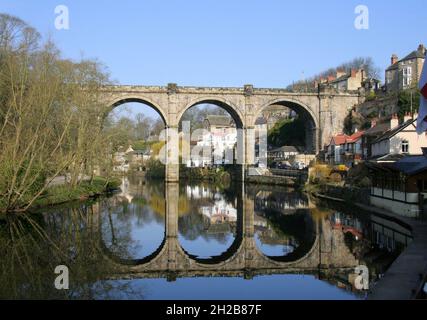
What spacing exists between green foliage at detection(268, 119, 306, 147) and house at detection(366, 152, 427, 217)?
3877cm

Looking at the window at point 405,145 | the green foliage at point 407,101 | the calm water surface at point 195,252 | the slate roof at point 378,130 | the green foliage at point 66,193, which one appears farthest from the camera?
the green foliage at point 407,101

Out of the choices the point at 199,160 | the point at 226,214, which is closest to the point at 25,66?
the point at 226,214

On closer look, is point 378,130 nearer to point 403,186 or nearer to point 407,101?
point 407,101

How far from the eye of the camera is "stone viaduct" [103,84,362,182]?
47344 millimetres

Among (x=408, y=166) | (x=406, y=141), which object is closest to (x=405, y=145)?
(x=406, y=141)

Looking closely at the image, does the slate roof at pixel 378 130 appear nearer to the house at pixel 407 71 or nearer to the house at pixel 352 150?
the house at pixel 352 150

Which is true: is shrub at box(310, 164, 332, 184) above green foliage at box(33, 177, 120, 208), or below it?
above

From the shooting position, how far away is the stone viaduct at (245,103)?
47.3 meters

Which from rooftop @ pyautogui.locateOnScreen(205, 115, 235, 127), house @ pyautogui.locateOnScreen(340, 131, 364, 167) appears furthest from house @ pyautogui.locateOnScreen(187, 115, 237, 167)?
house @ pyautogui.locateOnScreen(340, 131, 364, 167)

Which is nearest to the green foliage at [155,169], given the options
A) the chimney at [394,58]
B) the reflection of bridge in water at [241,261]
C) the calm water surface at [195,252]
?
the chimney at [394,58]

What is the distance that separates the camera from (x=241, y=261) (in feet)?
45.4

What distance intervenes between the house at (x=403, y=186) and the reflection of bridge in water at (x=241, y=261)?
315 centimetres

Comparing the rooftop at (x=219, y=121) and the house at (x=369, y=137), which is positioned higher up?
the rooftop at (x=219, y=121)

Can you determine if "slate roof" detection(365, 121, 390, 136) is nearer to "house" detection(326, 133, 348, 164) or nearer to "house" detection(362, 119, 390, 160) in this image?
"house" detection(362, 119, 390, 160)
